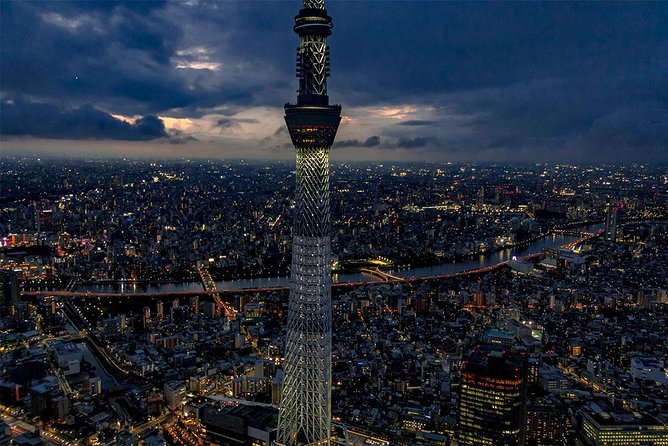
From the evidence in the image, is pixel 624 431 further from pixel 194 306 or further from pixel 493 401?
pixel 194 306

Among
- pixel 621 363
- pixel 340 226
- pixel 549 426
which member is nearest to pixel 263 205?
pixel 340 226

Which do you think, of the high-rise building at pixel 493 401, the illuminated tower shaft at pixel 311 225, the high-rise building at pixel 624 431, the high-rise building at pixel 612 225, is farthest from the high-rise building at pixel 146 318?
the high-rise building at pixel 612 225

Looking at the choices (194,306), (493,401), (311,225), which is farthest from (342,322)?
(311,225)

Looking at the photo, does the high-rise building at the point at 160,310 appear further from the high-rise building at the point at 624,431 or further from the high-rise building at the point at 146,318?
the high-rise building at the point at 624,431

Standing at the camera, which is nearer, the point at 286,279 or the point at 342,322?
the point at 342,322

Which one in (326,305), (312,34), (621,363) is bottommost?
(621,363)

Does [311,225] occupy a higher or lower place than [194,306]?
higher

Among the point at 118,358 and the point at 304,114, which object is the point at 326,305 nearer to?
the point at 304,114

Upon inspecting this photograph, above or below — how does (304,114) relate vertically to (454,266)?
above
